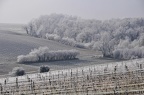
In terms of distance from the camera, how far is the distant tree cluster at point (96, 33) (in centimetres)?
7950

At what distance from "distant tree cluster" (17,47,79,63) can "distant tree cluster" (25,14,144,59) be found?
7932 millimetres

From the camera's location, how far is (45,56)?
6550 centimetres

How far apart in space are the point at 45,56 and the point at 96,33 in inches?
1321

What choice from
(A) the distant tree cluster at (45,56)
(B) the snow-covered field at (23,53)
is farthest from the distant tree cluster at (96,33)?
(A) the distant tree cluster at (45,56)

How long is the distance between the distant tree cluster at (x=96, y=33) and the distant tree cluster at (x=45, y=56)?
26.0 ft

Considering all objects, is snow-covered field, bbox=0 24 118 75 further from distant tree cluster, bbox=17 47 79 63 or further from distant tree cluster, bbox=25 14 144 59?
distant tree cluster, bbox=25 14 144 59

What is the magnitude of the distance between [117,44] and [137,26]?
44.5ft

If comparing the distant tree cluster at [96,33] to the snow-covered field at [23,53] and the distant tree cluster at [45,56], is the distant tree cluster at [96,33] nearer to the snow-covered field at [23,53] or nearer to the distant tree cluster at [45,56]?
the snow-covered field at [23,53]

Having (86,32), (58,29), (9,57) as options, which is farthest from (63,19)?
(9,57)

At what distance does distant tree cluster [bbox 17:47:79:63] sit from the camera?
61.9 metres

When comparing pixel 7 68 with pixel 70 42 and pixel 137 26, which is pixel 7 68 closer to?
pixel 70 42

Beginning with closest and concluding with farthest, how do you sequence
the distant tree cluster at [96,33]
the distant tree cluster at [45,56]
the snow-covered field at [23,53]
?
the snow-covered field at [23,53], the distant tree cluster at [45,56], the distant tree cluster at [96,33]

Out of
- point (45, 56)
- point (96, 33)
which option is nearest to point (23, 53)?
point (45, 56)

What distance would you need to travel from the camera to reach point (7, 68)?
5491 centimetres
